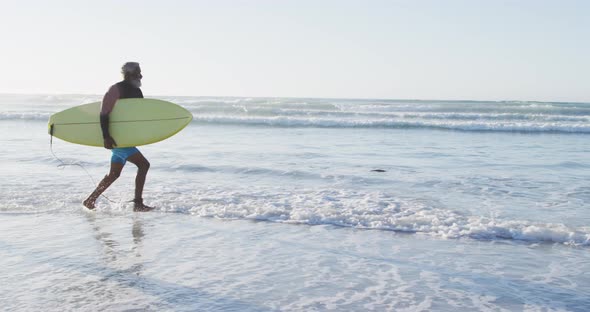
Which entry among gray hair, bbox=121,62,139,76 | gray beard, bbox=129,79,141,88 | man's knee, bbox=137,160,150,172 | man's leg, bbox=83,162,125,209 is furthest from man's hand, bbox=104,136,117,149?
gray hair, bbox=121,62,139,76

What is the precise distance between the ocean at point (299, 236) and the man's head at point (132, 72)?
1.53 meters

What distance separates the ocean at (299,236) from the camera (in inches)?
146

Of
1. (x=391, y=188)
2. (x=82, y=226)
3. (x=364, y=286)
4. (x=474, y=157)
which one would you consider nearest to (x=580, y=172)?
(x=474, y=157)

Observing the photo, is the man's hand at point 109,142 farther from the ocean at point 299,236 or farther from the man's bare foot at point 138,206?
the ocean at point 299,236

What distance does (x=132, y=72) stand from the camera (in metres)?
5.96

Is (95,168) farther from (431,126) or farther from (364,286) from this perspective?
(431,126)

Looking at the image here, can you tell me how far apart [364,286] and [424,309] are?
54 centimetres

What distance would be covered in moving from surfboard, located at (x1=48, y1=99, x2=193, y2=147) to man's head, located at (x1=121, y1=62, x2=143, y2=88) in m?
0.34

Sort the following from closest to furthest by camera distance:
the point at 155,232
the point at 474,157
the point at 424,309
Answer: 1. the point at 424,309
2. the point at 155,232
3. the point at 474,157

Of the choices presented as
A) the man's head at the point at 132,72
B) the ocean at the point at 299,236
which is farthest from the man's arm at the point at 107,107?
the ocean at the point at 299,236

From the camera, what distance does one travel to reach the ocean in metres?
3.70

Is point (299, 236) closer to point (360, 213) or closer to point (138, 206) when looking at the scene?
point (360, 213)

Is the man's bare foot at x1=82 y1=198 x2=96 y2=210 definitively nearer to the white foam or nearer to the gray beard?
the white foam

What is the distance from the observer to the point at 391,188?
7.98 metres
